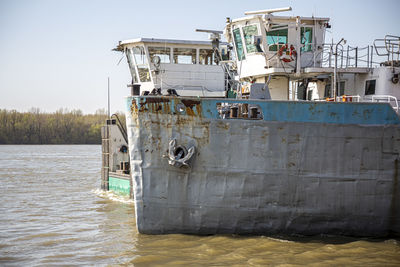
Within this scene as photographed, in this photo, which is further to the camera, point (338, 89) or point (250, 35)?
point (250, 35)

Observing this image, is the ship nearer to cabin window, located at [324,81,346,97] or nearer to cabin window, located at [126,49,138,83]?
cabin window, located at [324,81,346,97]

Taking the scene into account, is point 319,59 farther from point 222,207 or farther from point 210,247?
point 210,247

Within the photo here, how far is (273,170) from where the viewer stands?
357 inches

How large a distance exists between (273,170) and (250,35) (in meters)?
4.51

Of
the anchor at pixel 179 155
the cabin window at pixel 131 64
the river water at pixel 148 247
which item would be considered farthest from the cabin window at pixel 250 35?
the cabin window at pixel 131 64

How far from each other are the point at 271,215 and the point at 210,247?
147cm

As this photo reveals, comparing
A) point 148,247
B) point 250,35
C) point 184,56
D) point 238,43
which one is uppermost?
point 184,56

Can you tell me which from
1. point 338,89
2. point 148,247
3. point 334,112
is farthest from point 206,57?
point 148,247

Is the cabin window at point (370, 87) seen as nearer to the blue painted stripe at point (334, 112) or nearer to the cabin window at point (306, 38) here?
the cabin window at point (306, 38)

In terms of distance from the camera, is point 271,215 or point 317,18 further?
point 317,18

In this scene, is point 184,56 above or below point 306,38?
above

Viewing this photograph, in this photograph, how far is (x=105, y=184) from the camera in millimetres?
18406

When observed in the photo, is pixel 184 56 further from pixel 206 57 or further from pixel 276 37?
pixel 276 37

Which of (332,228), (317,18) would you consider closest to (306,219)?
(332,228)
